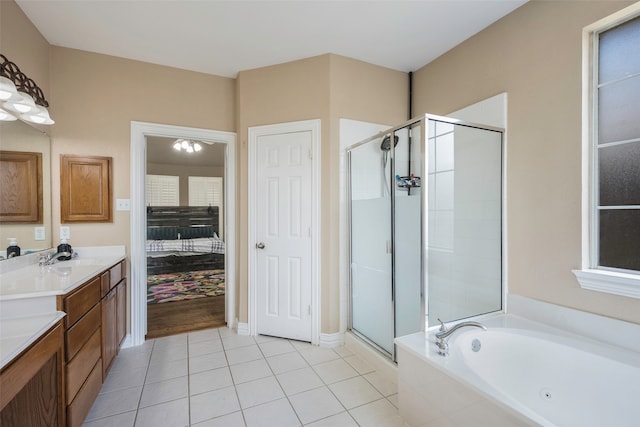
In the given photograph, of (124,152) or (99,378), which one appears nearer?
(99,378)

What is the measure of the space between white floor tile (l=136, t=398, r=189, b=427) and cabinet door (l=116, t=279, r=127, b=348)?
2.65 feet

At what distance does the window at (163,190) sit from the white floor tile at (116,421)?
5.55m

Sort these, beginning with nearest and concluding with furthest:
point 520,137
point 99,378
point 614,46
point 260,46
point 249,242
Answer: point 614,46 < point 99,378 < point 520,137 < point 260,46 < point 249,242

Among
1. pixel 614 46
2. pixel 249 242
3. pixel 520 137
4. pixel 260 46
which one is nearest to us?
pixel 614 46

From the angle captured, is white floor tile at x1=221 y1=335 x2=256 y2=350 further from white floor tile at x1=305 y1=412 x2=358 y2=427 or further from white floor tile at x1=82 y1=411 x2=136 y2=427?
white floor tile at x1=305 y1=412 x2=358 y2=427

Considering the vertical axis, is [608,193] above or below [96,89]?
below

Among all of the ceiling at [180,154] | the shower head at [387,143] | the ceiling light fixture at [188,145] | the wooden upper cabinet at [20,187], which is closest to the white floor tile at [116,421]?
the wooden upper cabinet at [20,187]

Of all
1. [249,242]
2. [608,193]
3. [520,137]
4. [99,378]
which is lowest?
[99,378]

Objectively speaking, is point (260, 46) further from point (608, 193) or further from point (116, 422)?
point (116, 422)

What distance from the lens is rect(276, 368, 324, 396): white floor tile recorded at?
1974 mm

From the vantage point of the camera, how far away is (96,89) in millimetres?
2561

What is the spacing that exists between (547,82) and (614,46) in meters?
0.32

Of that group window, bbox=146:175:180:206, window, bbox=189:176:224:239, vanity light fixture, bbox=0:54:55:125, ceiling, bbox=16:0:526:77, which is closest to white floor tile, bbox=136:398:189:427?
vanity light fixture, bbox=0:54:55:125

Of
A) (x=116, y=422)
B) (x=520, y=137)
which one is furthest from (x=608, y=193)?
(x=116, y=422)
